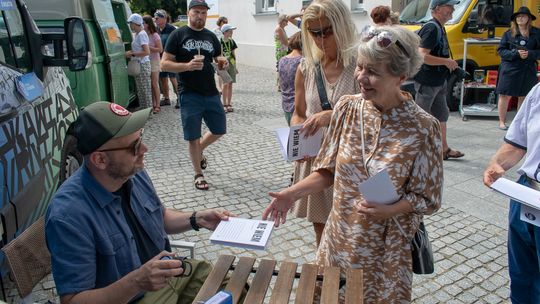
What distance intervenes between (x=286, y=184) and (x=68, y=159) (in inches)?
93.9

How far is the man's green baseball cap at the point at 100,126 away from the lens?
1.82 m

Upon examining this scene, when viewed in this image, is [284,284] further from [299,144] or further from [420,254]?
[299,144]

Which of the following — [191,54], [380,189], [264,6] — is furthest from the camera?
[264,6]

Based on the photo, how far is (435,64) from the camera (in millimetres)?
5449

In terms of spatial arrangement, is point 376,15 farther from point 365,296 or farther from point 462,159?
point 365,296

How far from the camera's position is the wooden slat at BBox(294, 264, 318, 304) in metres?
1.80

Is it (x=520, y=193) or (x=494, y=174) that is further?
(x=494, y=174)

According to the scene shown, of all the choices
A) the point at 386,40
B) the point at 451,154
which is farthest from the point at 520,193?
the point at 451,154

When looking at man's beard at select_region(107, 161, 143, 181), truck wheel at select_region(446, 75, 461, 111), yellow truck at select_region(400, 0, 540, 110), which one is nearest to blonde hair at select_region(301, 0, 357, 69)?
man's beard at select_region(107, 161, 143, 181)

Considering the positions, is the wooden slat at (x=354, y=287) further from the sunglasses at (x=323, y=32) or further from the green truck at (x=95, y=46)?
the green truck at (x=95, y=46)

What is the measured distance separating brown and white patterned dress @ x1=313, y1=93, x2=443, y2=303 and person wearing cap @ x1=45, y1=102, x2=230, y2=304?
56 cm

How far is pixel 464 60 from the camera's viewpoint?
25.5ft

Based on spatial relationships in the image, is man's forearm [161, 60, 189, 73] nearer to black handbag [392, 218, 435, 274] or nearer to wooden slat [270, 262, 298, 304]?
wooden slat [270, 262, 298, 304]

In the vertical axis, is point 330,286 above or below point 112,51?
below
